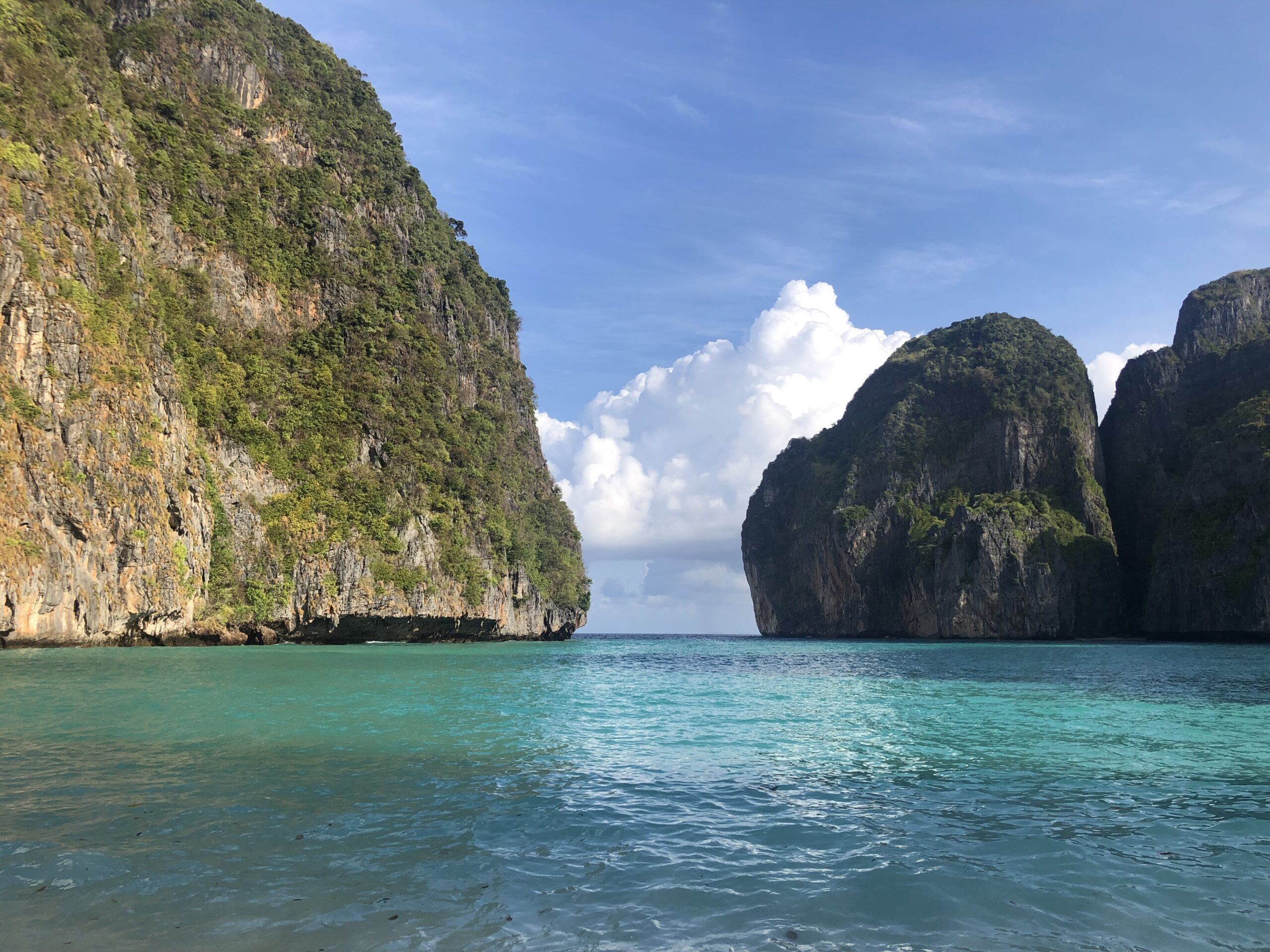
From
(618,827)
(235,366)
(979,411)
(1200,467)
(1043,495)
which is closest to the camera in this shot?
(618,827)

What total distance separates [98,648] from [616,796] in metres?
35.8

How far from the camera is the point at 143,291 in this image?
43719 millimetres

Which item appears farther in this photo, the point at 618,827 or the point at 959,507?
the point at 959,507

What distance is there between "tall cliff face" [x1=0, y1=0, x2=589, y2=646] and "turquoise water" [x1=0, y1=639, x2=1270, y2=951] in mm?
20515

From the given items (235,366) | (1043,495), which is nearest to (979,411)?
(1043,495)

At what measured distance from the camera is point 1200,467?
8631cm

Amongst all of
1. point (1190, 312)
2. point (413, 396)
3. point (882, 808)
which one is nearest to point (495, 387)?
point (413, 396)

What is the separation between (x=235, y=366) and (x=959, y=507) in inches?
3504

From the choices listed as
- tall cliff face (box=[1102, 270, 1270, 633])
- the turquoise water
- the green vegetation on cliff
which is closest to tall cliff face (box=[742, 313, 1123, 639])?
the green vegetation on cliff

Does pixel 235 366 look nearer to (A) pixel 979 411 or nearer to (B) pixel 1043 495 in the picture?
(B) pixel 1043 495

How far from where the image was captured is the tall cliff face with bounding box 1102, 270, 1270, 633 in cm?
7838

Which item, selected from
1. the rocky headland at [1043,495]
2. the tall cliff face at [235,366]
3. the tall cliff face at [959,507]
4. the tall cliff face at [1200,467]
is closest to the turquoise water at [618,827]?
the tall cliff face at [235,366]

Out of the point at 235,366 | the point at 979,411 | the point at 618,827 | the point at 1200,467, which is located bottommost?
the point at 618,827

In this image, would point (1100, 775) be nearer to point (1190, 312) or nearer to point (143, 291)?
point (143, 291)
